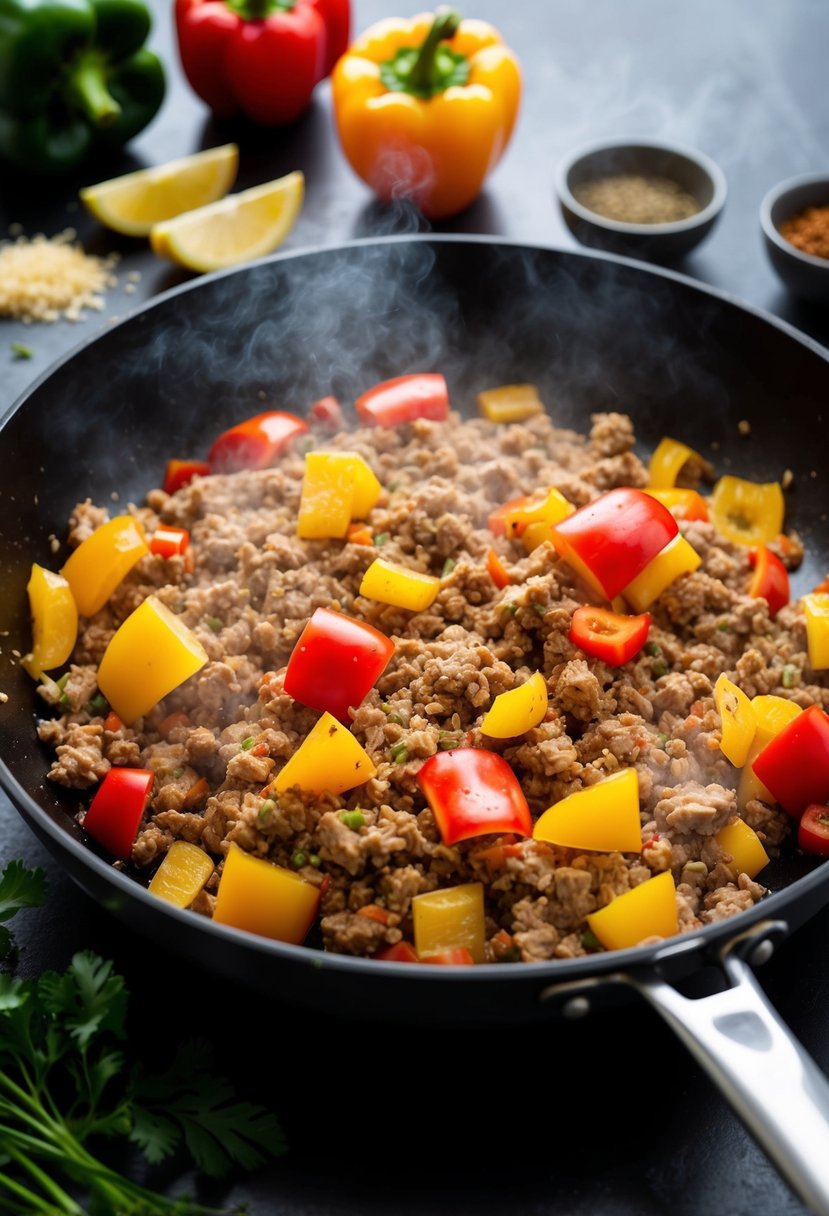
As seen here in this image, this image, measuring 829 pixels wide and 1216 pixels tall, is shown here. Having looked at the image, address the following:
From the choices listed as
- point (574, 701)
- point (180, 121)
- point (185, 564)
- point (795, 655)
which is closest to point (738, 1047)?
point (574, 701)

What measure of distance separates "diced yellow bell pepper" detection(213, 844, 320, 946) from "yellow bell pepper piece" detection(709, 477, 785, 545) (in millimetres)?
1587

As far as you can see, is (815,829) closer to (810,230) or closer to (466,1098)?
(466,1098)

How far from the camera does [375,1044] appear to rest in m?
2.31

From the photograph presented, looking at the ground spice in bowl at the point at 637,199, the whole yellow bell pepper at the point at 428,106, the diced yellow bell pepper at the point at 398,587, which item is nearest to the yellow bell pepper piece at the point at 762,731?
the diced yellow bell pepper at the point at 398,587

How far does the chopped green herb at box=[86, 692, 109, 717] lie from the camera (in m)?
2.74

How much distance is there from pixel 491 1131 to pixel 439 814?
23.1 inches

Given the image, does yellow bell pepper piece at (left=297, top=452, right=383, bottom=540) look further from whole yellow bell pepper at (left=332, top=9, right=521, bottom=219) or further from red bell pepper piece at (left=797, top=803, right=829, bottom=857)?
whole yellow bell pepper at (left=332, top=9, right=521, bottom=219)

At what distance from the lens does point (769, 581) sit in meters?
2.96

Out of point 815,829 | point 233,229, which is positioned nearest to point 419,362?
point 233,229

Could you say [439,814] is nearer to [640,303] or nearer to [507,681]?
[507,681]

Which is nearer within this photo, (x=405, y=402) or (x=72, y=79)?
(x=405, y=402)

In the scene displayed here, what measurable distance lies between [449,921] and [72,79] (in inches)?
135

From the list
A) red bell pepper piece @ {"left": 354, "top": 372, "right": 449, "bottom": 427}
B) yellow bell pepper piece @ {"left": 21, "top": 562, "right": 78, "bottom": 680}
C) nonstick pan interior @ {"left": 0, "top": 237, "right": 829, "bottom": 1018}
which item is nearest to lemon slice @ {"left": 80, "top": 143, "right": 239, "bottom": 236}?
nonstick pan interior @ {"left": 0, "top": 237, "right": 829, "bottom": 1018}

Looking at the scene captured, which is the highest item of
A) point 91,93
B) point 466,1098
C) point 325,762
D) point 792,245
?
point 91,93
